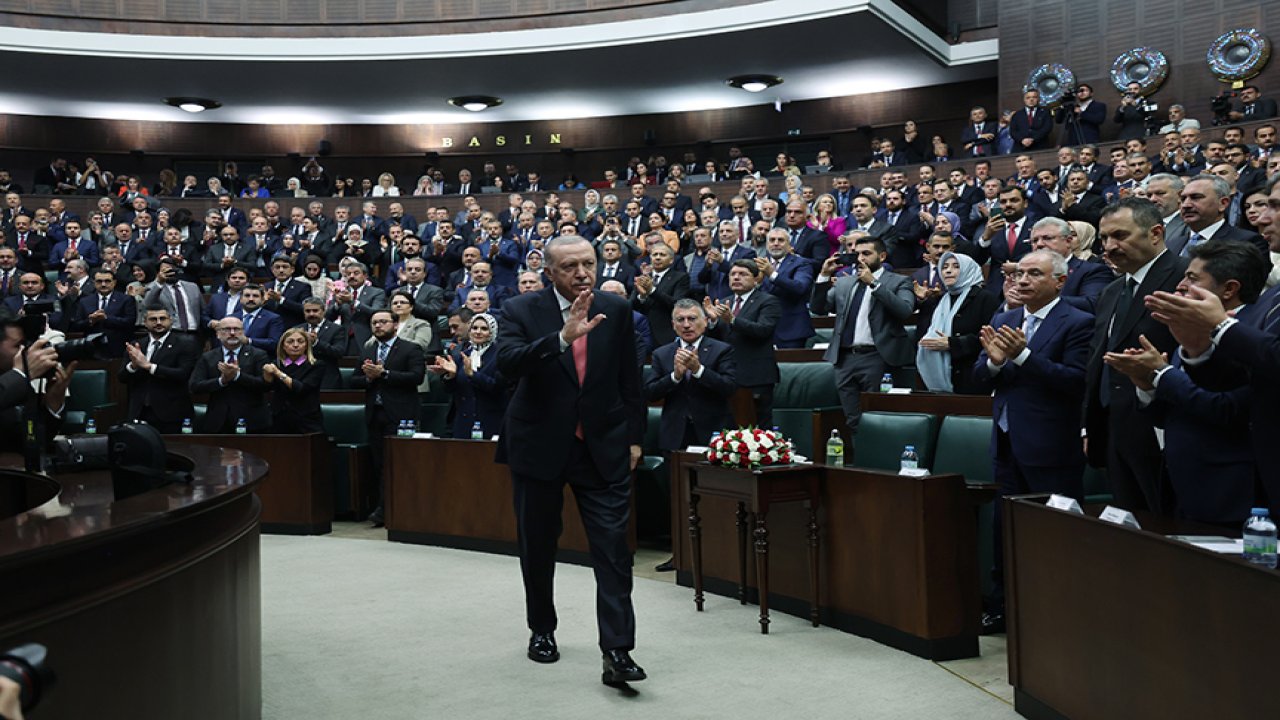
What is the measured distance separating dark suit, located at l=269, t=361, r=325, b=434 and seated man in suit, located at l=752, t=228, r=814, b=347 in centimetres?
309

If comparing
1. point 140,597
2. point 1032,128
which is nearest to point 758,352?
point 140,597

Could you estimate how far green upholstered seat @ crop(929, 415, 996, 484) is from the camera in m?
4.48

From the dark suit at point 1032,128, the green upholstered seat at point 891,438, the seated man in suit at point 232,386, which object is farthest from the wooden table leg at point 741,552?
the dark suit at point 1032,128

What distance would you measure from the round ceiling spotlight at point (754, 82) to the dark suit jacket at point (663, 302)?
8.94 m

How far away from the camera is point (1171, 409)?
3.10 metres

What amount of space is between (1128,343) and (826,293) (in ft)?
13.3

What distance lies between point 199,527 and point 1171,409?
2607mm

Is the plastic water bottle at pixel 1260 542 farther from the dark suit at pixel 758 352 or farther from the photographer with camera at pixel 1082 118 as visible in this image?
the photographer with camera at pixel 1082 118

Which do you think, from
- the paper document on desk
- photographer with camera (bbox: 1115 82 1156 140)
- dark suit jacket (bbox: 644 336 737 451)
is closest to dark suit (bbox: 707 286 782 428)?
dark suit jacket (bbox: 644 336 737 451)

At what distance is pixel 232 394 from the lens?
7371 millimetres

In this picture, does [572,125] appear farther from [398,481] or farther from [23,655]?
[23,655]

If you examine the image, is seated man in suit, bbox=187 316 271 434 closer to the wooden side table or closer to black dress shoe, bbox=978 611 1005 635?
the wooden side table

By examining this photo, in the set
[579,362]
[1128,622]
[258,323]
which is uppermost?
[258,323]

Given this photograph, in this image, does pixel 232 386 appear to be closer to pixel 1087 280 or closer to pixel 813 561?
pixel 813 561
